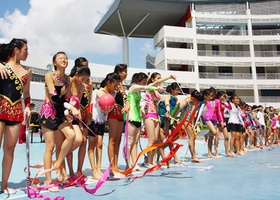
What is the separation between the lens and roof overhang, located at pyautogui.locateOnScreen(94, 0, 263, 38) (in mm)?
37812

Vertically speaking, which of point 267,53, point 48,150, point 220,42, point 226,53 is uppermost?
point 220,42

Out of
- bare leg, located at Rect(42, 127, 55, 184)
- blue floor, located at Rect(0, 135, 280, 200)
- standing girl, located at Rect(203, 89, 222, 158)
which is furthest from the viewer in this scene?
standing girl, located at Rect(203, 89, 222, 158)

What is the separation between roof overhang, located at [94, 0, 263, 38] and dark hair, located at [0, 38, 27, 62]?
35134 millimetres

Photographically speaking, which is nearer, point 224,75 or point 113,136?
point 113,136

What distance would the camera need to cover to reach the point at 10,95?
3.54 meters

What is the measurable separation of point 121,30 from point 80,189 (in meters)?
41.7

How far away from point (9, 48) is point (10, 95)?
0.68m

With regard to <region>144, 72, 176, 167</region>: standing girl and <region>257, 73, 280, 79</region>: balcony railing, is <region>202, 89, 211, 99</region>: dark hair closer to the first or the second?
<region>144, 72, 176, 167</region>: standing girl

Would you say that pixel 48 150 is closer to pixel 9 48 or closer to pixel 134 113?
pixel 9 48

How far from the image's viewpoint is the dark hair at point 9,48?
3732 mm

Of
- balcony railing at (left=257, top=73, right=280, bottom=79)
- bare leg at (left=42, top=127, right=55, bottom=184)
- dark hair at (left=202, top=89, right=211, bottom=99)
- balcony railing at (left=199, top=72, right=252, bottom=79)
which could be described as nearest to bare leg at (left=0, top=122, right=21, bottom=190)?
bare leg at (left=42, top=127, right=55, bottom=184)

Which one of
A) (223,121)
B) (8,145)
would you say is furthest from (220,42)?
(8,145)

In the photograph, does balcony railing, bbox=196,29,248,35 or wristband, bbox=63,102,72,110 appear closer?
wristband, bbox=63,102,72,110

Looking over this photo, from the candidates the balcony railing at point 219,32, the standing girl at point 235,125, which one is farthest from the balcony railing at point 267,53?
the standing girl at point 235,125
